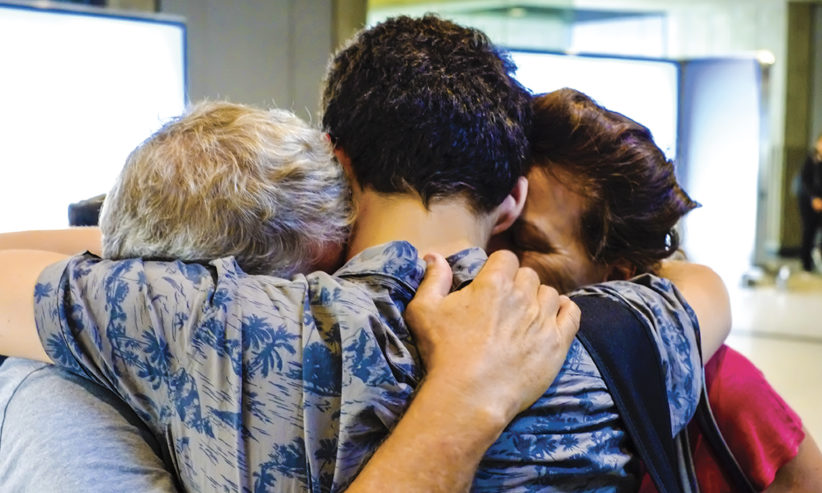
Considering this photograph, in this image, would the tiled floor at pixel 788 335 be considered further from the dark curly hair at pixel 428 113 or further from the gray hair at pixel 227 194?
the gray hair at pixel 227 194

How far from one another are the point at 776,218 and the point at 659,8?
3226 millimetres

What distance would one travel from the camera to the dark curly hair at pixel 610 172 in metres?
1.47

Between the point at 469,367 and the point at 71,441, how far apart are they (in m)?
0.45

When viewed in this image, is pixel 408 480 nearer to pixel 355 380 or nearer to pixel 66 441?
pixel 355 380

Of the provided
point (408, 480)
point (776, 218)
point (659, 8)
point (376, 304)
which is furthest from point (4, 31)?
point (659, 8)

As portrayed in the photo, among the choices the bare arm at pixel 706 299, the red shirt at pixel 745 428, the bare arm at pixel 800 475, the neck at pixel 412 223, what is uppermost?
the neck at pixel 412 223

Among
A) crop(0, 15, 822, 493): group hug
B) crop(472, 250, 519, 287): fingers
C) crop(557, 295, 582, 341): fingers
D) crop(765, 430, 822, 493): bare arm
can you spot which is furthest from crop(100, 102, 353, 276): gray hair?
crop(765, 430, 822, 493): bare arm

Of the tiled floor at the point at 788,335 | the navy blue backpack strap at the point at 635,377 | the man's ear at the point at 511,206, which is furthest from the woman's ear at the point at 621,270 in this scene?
the tiled floor at the point at 788,335

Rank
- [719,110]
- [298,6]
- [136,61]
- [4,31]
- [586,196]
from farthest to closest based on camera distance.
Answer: [719,110], [298,6], [136,61], [4,31], [586,196]

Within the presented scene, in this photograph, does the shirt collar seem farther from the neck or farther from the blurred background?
the blurred background

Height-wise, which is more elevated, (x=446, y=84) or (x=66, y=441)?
(x=446, y=84)

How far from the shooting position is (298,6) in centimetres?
349

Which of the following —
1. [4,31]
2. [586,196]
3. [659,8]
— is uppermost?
[659,8]

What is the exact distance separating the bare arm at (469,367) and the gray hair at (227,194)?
0.19 meters
